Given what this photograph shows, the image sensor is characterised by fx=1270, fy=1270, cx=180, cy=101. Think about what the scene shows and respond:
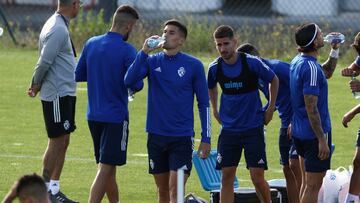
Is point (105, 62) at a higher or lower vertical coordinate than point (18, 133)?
higher

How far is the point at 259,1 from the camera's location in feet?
98.7

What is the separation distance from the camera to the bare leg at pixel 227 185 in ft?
39.4

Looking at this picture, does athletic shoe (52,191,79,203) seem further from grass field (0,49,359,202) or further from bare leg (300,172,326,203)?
bare leg (300,172,326,203)

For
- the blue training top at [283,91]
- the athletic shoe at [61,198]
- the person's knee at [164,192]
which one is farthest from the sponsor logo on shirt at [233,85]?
the athletic shoe at [61,198]

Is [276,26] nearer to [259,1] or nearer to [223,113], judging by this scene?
[259,1]

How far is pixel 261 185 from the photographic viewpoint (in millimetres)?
11930

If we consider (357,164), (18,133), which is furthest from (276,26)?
(357,164)

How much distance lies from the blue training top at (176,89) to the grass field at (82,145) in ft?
5.39

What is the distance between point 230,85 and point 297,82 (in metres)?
0.73

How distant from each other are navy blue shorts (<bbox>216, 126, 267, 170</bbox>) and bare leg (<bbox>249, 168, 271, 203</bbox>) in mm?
58

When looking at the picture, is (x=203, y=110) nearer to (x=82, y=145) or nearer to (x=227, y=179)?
(x=227, y=179)

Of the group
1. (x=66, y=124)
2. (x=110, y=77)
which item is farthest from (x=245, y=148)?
(x=66, y=124)

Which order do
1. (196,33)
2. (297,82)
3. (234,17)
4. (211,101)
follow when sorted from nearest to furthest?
(297,82) < (211,101) < (196,33) < (234,17)

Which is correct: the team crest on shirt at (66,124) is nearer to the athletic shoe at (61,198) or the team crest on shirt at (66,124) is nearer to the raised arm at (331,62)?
the athletic shoe at (61,198)
